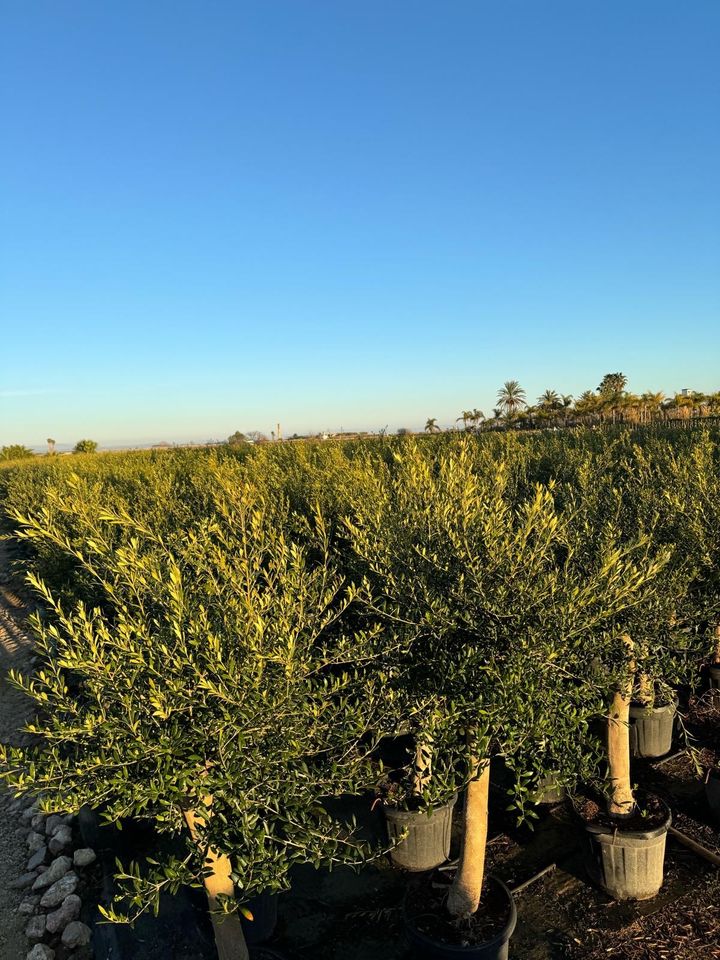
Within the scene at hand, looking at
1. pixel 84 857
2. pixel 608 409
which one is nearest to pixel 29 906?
pixel 84 857

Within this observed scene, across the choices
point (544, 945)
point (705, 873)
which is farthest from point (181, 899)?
point (705, 873)

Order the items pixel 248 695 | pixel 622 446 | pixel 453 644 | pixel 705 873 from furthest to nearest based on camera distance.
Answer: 1. pixel 622 446
2. pixel 705 873
3. pixel 453 644
4. pixel 248 695

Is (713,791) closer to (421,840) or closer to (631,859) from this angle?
(631,859)

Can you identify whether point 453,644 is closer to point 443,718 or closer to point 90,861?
point 443,718

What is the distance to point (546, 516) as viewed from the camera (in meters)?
3.85

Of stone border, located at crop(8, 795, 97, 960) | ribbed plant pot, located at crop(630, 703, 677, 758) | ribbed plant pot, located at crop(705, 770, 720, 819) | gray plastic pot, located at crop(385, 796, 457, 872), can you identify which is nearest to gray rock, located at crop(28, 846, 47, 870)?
stone border, located at crop(8, 795, 97, 960)

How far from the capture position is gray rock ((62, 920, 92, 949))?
5086 millimetres

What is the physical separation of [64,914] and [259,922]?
2.06 m

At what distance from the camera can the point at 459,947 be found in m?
4.13

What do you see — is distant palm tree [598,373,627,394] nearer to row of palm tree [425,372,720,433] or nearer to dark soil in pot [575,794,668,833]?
row of palm tree [425,372,720,433]

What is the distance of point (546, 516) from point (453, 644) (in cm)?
110

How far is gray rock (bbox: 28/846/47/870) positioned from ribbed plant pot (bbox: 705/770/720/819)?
7416 millimetres

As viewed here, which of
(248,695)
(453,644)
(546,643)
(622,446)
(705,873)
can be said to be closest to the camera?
(248,695)

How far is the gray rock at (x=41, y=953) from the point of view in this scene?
483cm
